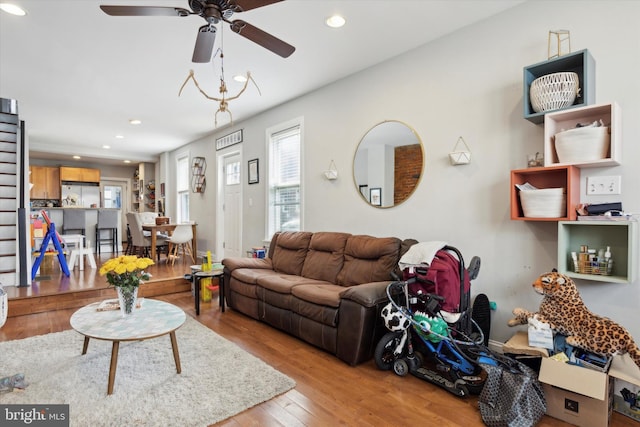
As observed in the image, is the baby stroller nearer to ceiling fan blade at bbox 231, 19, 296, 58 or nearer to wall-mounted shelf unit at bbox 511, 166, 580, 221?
wall-mounted shelf unit at bbox 511, 166, 580, 221

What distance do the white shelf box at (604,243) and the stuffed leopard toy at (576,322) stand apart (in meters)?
0.17

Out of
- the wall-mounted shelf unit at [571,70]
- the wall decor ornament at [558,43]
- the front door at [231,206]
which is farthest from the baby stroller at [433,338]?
the front door at [231,206]

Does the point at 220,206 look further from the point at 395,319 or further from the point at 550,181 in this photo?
the point at 550,181

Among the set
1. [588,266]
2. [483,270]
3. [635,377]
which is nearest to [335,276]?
[483,270]

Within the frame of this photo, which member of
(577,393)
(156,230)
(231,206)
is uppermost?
(231,206)

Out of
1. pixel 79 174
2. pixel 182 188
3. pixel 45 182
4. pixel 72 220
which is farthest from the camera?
pixel 79 174

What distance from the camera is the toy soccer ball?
2379mm

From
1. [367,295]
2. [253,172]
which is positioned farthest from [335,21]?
[253,172]

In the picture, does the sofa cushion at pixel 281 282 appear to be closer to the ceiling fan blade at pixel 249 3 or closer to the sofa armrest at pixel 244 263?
the sofa armrest at pixel 244 263

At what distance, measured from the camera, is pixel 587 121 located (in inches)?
89.0

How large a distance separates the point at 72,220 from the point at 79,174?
320 cm

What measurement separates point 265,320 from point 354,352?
1226 mm

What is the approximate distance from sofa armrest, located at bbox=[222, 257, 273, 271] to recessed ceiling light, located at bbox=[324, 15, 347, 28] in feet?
8.75

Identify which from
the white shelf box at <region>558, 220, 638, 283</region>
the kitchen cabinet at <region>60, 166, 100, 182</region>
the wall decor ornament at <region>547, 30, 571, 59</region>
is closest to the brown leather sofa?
the white shelf box at <region>558, 220, 638, 283</region>
